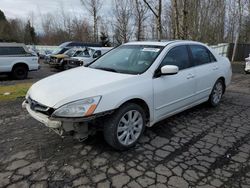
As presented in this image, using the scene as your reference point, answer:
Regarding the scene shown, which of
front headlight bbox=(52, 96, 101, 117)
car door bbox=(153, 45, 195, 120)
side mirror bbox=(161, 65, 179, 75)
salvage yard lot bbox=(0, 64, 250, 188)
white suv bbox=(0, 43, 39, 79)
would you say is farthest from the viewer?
white suv bbox=(0, 43, 39, 79)

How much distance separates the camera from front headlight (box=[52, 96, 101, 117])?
10.3 ft

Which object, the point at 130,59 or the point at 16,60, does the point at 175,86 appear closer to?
the point at 130,59

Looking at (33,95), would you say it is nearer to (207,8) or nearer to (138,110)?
(138,110)

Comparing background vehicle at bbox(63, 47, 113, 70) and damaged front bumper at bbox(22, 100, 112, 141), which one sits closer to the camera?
damaged front bumper at bbox(22, 100, 112, 141)

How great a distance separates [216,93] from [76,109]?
3.94 metres

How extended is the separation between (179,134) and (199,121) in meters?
0.88

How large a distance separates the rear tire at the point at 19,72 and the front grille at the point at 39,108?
366 inches

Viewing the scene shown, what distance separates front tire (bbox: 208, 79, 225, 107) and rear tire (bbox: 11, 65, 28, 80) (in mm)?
9716

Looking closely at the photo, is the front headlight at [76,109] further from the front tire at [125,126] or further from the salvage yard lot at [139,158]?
the salvage yard lot at [139,158]

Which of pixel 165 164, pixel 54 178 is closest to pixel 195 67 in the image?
pixel 165 164

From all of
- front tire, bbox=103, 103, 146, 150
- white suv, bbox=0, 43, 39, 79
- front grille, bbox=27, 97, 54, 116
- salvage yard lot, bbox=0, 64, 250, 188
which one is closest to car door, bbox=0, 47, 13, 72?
white suv, bbox=0, 43, 39, 79

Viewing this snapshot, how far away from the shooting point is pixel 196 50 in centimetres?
526

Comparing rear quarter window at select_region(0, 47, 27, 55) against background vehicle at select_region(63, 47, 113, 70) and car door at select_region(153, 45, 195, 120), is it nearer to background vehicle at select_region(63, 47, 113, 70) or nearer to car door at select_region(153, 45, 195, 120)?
background vehicle at select_region(63, 47, 113, 70)

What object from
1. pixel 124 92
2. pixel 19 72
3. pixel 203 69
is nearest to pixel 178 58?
pixel 203 69
